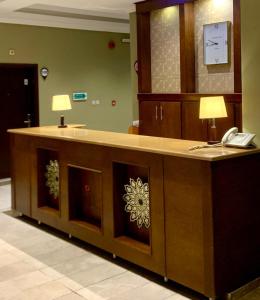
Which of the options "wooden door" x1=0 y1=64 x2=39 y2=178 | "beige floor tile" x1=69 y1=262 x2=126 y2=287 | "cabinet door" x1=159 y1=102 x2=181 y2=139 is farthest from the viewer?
"wooden door" x1=0 y1=64 x2=39 y2=178

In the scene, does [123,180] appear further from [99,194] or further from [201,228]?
[201,228]

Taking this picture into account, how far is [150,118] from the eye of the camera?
7.27 m

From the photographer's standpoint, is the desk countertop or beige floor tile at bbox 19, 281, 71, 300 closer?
the desk countertop

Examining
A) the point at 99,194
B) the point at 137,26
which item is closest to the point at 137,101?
the point at 137,26

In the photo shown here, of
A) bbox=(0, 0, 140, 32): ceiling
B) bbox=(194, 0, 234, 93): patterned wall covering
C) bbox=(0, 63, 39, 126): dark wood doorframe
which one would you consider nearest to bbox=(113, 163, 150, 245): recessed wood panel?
bbox=(194, 0, 234, 93): patterned wall covering

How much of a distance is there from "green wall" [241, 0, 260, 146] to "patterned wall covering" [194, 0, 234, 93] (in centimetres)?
245

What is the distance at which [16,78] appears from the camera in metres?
8.39

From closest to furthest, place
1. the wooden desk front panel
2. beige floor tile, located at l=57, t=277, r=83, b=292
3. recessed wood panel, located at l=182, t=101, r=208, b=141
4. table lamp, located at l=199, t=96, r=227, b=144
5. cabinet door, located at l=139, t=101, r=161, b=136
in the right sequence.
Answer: the wooden desk front panel < beige floor tile, located at l=57, t=277, r=83, b=292 < table lamp, located at l=199, t=96, r=227, b=144 < recessed wood panel, located at l=182, t=101, r=208, b=141 < cabinet door, located at l=139, t=101, r=161, b=136

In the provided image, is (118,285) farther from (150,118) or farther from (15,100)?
(15,100)

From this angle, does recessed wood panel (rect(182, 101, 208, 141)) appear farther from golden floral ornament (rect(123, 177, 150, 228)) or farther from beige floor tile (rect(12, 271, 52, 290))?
beige floor tile (rect(12, 271, 52, 290))

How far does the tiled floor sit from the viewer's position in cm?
363

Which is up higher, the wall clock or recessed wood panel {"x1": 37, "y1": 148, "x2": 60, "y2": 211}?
the wall clock

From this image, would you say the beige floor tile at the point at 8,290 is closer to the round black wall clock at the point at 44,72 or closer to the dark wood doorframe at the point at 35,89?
the dark wood doorframe at the point at 35,89

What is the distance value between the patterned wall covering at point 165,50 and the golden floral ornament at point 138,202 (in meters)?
3.22
